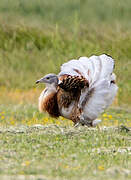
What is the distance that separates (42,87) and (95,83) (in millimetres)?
5622

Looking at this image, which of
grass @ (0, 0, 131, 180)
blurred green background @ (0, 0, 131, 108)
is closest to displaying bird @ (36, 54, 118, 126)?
grass @ (0, 0, 131, 180)

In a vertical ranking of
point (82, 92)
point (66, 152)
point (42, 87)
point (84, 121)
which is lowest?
point (66, 152)

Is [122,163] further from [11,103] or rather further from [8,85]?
[8,85]

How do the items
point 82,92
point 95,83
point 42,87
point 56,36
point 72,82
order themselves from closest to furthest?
point 72,82 < point 82,92 < point 95,83 < point 56,36 < point 42,87

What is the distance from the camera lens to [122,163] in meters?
5.25

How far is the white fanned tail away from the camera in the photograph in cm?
733

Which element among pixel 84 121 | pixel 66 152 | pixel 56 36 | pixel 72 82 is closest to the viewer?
pixel 66 152

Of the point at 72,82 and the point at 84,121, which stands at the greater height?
the point at 72,82

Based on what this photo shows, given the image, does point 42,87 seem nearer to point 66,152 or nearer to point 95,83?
point 95,83

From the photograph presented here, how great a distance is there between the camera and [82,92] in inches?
286

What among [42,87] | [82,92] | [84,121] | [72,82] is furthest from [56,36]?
[72,82]

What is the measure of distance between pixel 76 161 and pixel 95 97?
7.70ft

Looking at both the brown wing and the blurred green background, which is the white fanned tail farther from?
the blurred green background

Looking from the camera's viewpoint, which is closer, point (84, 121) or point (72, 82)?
point (72, 82)
